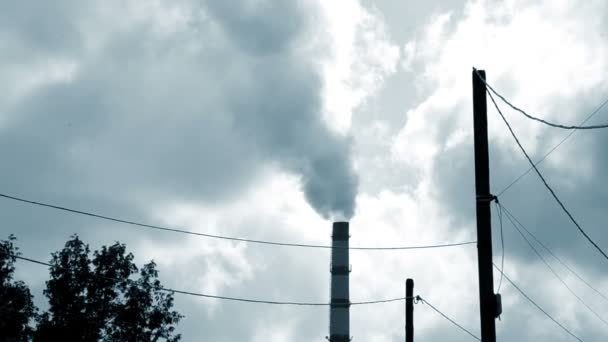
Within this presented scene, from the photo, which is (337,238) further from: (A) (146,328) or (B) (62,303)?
(B) (62,303)

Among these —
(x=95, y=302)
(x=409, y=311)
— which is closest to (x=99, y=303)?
(x=95, y=302)

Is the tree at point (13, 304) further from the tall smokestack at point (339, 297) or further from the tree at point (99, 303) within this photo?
the tall smokestack at point (339, 297)

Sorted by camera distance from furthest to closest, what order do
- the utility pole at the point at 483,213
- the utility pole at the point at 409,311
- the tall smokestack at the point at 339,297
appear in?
the tall smokestack at the point at 339,297
the utility pole at the point at 409,311
the utility pole at the point at 483,213

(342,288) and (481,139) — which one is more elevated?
(342,288)

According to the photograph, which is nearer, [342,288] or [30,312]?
[30,312]

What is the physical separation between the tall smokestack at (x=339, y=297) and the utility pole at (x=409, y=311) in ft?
95.5

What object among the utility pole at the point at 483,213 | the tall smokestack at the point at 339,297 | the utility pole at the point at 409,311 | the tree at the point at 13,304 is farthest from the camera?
the tall smokestack at the point at 339,297

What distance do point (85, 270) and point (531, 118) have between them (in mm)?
36348

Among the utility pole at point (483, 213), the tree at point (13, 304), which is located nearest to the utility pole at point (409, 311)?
the utility pole at point (483, 213)

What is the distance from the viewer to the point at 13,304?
1564 inches

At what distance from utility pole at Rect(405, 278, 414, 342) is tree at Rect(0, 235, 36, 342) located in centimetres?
2338

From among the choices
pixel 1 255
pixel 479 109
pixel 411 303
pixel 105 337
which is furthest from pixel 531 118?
pixel 105 337

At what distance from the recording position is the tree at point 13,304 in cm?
3791

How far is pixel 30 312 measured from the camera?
1612 inches
